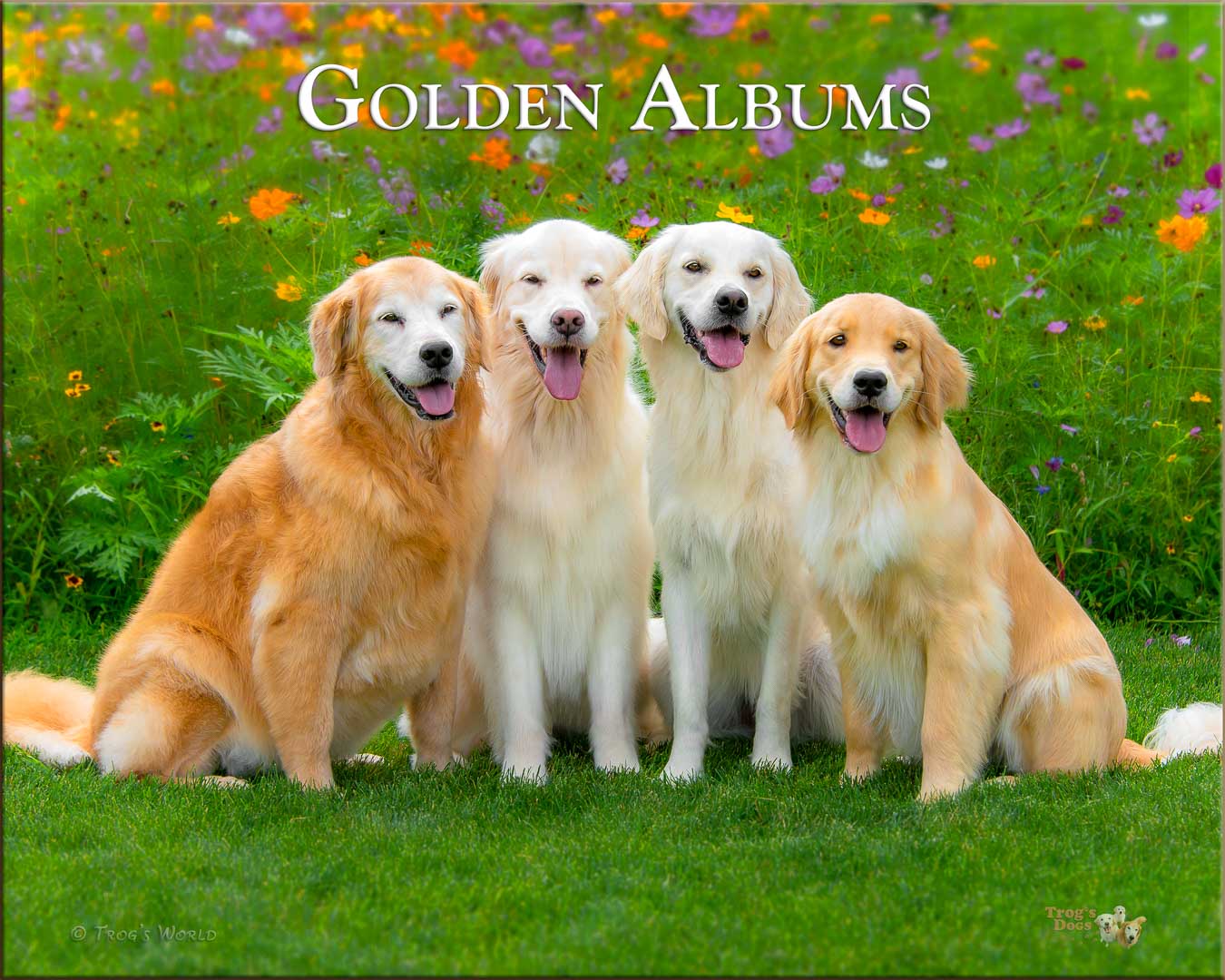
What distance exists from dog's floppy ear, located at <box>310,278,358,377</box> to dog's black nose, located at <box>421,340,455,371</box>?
0.26 m

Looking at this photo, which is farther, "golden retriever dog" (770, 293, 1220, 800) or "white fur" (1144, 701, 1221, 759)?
"white fur" (1144, 701, 1221, 759)

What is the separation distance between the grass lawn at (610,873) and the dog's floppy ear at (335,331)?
49.3 inches

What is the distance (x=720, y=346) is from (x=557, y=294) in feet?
1.70

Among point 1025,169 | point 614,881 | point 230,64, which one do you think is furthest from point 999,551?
point 230,64

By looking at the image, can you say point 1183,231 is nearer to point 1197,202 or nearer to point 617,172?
point 1197,202

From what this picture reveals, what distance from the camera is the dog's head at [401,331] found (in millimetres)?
3889

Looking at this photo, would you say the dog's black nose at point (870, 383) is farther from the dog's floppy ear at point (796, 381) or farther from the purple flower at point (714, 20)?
the purple flower at point (714, 20)

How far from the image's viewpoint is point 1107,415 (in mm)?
5805

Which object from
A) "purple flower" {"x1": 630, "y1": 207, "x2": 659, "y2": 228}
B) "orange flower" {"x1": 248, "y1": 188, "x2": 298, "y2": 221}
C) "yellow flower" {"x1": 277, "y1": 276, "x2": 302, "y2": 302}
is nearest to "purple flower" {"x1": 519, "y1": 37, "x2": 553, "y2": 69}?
"purple flower" {"x1": 630, "y1": 207, "x2": 659, "y2": 228}

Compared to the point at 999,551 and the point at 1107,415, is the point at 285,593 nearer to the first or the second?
the point at 999,551

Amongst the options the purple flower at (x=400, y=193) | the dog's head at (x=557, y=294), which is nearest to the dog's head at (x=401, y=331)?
the dog's head at (x=557, y=294)

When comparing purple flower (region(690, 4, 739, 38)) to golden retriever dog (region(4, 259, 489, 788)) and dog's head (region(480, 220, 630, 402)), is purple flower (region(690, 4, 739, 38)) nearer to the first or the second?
dog's head (region(480, 220, 630, 402))

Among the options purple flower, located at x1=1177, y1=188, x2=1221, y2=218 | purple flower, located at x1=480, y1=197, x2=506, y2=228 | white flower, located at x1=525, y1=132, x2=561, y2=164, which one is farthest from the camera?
white flower, located at x1=525, y1=132, x2=561, y2=164

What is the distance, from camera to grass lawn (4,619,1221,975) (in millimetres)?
2867
